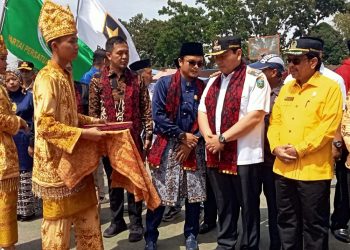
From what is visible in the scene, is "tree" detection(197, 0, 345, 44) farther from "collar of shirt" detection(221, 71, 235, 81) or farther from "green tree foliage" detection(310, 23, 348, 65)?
"collar of shirt" detection(221, 71, 235, 81)

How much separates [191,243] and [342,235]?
1488 millimetres

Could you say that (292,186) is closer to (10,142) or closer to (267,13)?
(10,142)

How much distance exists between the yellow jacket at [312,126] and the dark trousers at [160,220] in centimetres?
109

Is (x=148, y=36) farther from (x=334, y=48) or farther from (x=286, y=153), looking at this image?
(x=286, y=153)

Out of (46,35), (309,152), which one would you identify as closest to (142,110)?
(46,35)

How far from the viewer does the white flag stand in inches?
299

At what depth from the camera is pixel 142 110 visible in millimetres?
4543

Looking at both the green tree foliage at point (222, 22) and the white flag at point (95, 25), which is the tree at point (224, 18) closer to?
the green tree foliage at point (222, 22)

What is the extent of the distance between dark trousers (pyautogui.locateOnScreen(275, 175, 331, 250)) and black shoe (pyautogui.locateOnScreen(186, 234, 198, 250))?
3.08 feet

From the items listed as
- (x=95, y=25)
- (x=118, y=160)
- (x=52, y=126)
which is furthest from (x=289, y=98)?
(x=95, y=25)

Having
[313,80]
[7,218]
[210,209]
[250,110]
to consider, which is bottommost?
[210,209]

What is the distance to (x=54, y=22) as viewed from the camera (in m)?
3.11

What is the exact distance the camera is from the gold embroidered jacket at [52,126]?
2.98m

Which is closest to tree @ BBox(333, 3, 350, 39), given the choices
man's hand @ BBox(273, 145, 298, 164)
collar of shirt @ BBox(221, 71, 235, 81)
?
collar of shirt @ BBox(221, 71, 235, 81)
